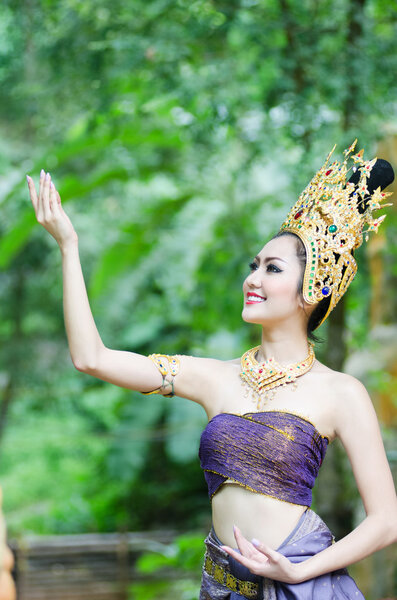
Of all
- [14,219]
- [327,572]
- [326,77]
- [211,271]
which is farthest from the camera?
[14,219]

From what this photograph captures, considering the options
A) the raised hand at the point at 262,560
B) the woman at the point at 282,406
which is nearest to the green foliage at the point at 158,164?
the woman at the point at 282,406

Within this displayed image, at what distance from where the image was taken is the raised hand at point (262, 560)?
1.77 meters

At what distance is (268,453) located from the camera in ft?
6.28

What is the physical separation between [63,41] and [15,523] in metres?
7.57

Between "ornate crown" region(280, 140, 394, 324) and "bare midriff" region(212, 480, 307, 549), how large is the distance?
549 mm

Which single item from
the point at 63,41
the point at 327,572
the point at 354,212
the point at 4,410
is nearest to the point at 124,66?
the point at 63,41

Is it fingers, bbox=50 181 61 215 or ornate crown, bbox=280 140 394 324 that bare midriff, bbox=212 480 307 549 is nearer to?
ornate crown, bbox=280 140 394 324

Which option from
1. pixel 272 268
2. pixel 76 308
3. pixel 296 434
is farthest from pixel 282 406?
pixel 76 308

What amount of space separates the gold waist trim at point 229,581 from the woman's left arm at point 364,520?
0.51 ft

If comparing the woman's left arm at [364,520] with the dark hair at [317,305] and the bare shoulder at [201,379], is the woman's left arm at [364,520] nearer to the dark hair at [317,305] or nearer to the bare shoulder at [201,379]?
the dark hair at [317,305]

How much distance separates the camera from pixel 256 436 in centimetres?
193

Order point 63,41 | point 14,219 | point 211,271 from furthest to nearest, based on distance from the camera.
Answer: point 14,219 < point 211,271 < point 63,41

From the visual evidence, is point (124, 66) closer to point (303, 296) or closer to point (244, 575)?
point (303, 296)

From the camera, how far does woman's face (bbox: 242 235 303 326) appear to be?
203 centimetres
